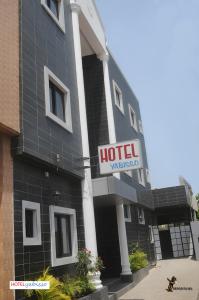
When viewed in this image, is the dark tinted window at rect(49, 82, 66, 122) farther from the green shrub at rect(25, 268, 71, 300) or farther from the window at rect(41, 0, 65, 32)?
the green shrub at rect(25, 268, 71, 300)

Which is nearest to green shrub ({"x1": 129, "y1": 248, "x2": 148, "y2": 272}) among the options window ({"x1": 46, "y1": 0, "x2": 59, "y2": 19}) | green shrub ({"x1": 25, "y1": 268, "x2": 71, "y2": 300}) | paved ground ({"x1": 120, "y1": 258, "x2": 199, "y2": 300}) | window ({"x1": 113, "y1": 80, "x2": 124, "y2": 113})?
paved ground ({"x1": 120, "y1": 258, "x2": 199, "y2": 300})

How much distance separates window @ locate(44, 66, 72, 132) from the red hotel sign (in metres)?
1.57

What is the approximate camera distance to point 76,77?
44.0ft

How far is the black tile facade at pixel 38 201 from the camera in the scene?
324 inches

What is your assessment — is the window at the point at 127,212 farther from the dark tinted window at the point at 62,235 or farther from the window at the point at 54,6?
the window at the point at 54,6

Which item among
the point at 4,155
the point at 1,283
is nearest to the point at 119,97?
the point at 4,155

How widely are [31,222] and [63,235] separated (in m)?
1.88

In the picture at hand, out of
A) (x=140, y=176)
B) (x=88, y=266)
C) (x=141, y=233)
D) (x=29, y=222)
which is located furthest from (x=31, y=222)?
(x=140, y=176)

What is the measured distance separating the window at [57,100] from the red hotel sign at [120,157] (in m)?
1.57

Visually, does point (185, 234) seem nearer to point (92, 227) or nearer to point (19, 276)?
point (92, 227)

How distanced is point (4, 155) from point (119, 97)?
Answer: 43.9ft

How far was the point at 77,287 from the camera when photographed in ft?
30.7

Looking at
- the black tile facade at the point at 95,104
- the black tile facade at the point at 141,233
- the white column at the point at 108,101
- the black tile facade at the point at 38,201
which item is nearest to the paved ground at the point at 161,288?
the black tile facade at the point at 141,233

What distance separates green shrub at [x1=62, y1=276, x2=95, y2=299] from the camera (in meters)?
9.05
